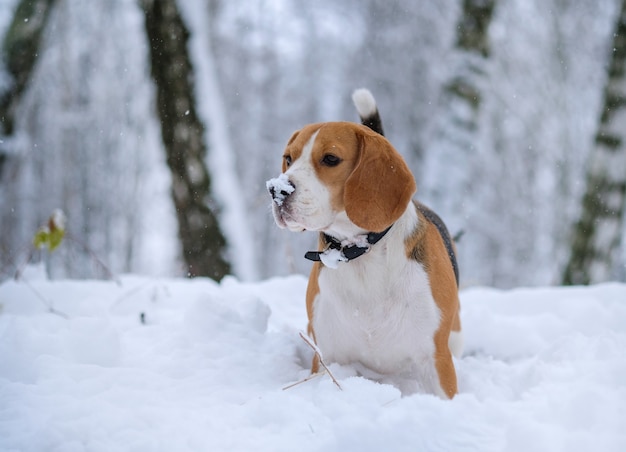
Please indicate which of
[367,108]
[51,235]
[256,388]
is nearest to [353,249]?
[256,388]

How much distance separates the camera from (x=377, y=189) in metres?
2.33

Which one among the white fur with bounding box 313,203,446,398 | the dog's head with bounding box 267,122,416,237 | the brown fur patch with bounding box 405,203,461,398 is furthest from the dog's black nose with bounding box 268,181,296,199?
the brown fur patch with bounding box 405,203,461,398

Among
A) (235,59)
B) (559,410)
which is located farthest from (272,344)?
(235,59)

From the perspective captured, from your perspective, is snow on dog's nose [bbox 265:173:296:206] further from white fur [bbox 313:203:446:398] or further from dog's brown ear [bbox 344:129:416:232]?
white fur [bbox 313:203:446:398]

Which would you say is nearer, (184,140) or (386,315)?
(386,315)

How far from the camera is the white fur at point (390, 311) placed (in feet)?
7.81

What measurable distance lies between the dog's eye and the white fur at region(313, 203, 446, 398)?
392mm

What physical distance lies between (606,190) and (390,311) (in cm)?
530

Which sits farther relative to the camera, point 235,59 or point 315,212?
point 235,59

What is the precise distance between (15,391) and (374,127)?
2164 mm

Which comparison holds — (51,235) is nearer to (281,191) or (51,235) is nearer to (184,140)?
(184,140)

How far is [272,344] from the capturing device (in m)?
2.87

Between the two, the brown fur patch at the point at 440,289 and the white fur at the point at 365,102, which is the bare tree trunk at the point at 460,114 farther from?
the brown fur patch at the point at 440,289

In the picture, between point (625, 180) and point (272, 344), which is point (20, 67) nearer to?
point (272, 344)
